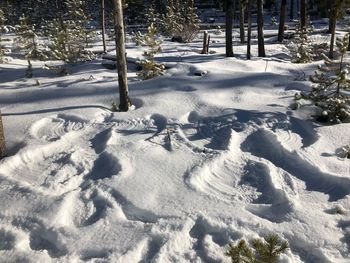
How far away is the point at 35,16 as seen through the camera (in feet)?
139

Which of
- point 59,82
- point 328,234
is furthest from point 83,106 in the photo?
point 328,234

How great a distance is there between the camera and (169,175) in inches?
250

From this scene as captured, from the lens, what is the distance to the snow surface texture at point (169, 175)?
16.0ft

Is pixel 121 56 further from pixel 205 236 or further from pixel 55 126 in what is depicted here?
pixel 205 236

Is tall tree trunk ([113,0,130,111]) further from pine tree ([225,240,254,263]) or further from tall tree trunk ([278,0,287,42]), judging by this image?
tall tree trunk ([278,0,287,42])

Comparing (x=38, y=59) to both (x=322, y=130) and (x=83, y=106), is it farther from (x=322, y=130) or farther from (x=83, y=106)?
(x=322, y=130)

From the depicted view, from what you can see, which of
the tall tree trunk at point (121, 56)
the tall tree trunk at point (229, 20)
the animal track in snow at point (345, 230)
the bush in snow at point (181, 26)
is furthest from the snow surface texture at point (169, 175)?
the bush in snow at point (181, 26)

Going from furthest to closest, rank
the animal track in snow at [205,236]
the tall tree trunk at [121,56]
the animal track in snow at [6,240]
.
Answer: the tall tree trunk at [121,56], the animal track in snow at [6,240], the animal track in snow at [205,236]

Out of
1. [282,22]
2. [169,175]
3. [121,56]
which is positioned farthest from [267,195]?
[282,22]

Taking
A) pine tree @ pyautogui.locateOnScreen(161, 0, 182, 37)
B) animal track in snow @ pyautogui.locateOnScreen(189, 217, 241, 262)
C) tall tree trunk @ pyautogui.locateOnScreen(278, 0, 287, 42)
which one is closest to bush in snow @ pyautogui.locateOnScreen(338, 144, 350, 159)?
animal track in snow @ pyautogui.locateOnScreen(189, 217, 241, 262)

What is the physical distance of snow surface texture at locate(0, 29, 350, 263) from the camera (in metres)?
4.88

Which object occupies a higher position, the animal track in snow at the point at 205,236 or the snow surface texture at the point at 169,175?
the snow surface texture at the point at 169,175

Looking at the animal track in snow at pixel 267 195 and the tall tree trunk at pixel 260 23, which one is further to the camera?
the tall tree trunk at pixel 260 23

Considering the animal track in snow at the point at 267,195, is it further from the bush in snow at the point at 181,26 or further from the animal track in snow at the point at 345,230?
the bush in snow at the point at 181,26
